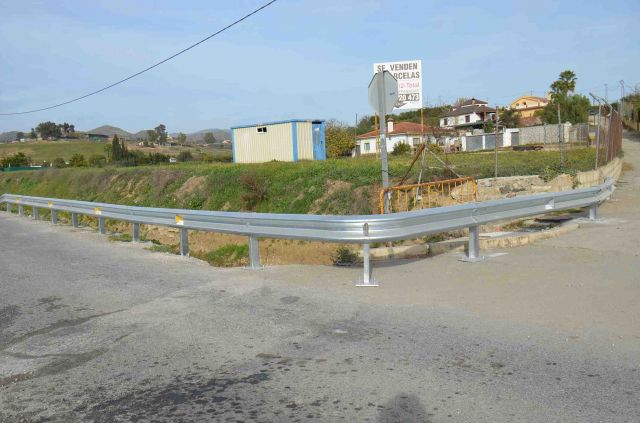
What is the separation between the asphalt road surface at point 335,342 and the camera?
3.94 metres

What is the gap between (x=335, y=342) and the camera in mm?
5176

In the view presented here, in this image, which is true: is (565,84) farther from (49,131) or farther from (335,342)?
(49,131)

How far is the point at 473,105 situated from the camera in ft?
281

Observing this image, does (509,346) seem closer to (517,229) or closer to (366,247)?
(366,247)

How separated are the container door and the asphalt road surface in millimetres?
24387

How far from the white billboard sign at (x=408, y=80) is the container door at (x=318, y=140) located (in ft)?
61.2

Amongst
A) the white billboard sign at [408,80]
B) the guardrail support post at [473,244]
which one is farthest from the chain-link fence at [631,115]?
the guardrail support post at [473,244]

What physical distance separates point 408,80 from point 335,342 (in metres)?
9.70

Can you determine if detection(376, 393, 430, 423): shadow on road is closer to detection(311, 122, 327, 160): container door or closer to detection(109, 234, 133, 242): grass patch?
detection(109, 234, 133, 242): grass patch

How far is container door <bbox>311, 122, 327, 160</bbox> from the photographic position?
32.5 m

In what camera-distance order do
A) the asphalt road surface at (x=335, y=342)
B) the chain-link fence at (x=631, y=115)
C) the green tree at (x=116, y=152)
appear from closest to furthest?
the asphalt road surface at (x=335, y=342)
the green tree at (x=116, y=152)
the chain-link fence at (x=631, y=115)

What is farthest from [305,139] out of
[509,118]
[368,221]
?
[509,118]

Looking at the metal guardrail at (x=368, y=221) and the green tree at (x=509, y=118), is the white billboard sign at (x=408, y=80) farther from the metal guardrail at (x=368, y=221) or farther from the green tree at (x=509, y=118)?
the green tree at (x=509, y=118)

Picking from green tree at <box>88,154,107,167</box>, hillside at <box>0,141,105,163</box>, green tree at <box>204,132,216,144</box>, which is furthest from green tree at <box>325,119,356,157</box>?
green tree at <box>204,132,216,144</box>
